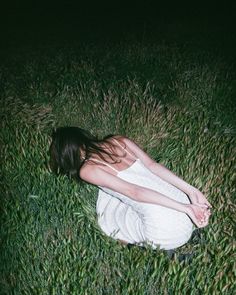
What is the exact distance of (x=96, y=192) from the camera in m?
2.46

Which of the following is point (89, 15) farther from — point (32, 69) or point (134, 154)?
point (134, 154)

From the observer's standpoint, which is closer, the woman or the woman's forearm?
the woman

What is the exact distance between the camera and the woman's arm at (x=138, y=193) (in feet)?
5.93

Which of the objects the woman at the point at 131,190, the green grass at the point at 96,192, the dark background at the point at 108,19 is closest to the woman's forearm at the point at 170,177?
the woman at the point at 131,190

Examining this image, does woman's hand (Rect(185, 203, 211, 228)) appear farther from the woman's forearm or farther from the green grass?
the woman's forearm

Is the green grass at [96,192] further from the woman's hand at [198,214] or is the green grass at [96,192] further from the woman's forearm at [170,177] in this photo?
the woman's forearm at [170,177]

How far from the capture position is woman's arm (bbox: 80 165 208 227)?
181 centimetres

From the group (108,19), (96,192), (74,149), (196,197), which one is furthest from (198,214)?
(108,19)

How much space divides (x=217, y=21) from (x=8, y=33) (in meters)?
5.31

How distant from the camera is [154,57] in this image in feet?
17.3

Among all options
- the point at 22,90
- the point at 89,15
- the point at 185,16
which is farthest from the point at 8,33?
the point at 22,90

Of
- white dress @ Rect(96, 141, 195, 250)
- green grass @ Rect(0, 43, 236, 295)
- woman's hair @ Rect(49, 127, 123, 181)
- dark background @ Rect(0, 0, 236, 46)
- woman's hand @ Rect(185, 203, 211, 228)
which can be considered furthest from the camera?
dark background @ Rect(0, 0, 236, 46)

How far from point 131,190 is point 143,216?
201 mm

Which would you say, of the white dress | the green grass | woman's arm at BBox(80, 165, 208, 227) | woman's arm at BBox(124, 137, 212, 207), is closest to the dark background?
the green grass
